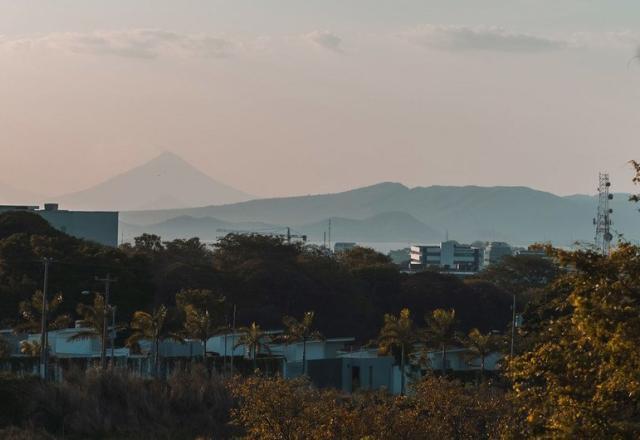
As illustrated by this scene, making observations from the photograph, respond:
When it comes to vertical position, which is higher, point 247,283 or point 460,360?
point 247,283

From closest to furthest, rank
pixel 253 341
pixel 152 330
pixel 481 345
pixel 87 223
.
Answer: pixel 152 330
pixel 253 341
pixel 481 345
pixel 87 223

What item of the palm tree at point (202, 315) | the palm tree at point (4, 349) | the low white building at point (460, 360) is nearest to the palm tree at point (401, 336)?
the low white building at point (460, 360)

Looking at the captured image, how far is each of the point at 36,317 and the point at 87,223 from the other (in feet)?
221

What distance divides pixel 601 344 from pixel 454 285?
2594 inches

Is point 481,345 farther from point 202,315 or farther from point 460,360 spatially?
point 202,315

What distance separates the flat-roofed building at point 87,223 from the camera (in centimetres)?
11562

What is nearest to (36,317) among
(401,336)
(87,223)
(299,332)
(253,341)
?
(253,341)

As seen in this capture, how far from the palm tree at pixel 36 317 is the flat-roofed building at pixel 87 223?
2442 inches

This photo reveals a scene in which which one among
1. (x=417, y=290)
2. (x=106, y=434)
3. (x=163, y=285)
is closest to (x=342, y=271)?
(x=417, y=290)

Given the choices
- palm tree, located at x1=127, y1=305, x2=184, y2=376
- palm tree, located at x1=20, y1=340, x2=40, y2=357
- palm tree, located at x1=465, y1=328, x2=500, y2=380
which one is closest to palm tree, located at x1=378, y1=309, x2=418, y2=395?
palm tree, located at x1=465, y1=328, x2=500, y2=380

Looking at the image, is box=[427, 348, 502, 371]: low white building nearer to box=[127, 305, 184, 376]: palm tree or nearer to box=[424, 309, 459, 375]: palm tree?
box=[424, 309, 459, 375]: palm tree

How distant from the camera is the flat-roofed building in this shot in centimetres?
11562

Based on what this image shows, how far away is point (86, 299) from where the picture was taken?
60625mm

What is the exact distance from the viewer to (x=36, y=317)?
174ft
